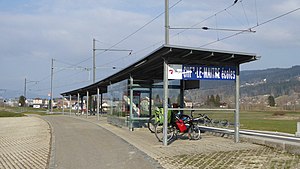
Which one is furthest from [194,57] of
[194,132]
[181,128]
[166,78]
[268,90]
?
[268,90]

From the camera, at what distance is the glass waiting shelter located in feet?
44.5

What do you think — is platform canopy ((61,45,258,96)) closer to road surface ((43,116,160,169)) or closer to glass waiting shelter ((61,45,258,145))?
Result: glass waiting shelter ((61,45,258,145))

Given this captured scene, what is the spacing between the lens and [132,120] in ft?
67.4

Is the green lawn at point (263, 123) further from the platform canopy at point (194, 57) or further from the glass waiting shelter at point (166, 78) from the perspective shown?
the platform canopy at point (194, 57)

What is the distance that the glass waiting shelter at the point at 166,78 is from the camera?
44.5ft

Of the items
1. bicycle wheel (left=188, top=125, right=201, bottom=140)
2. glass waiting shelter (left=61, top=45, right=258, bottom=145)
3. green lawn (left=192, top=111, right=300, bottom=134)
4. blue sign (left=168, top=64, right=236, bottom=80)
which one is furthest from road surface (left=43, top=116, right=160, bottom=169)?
green lawn (left=192, top=111, right=300, bottom=134)

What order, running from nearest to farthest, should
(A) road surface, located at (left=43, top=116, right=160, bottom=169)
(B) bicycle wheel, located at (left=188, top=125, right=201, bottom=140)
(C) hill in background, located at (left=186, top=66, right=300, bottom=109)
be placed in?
(A) road surface, located at (left=43, top=116, right=160, bottom=169) < (B) bicycle wheel, located at (left=188, top=125, right=201, bottom=140) < (C) hill in background, located at (left=186, top=66, right=300, bottom=109)

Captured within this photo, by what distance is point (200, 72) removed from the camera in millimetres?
14219

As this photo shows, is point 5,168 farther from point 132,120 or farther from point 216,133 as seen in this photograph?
point 132,120

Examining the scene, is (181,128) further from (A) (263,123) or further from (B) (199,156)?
(A) (263,123)

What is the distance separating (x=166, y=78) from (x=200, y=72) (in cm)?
146

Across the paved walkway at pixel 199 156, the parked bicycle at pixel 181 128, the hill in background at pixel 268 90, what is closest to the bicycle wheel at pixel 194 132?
the parked bicycle at pixel 181 128

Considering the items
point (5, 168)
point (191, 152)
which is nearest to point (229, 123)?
point (191, 152)

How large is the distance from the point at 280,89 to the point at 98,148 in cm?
6900
